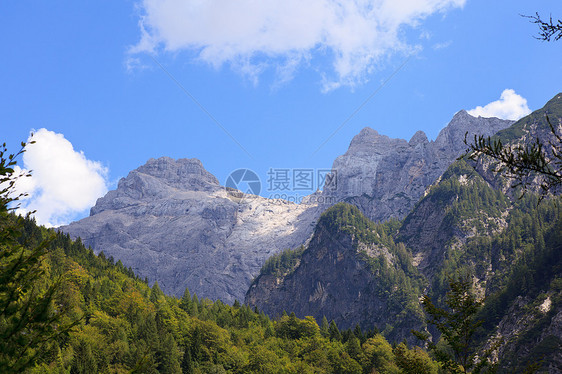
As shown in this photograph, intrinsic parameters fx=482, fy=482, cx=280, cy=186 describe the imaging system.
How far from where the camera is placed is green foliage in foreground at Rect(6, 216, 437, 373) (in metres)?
91.0

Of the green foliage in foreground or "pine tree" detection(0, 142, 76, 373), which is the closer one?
"pine tree" detection(0, 142, 76, 373)

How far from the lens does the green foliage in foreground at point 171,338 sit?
91000 millimetres

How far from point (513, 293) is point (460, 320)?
560 ft

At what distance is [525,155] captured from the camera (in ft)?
53.5

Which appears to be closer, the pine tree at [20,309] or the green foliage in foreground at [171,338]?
the pine tree at [20,309]

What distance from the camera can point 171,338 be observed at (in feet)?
337

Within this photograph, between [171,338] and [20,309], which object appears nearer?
[20,309]

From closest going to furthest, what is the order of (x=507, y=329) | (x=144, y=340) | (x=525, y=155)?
1. (x=525, y=155)
2. (x=144, y=340)
3. (x=507, y=329)

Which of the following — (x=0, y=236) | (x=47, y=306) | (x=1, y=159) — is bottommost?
(x=47, y=306)

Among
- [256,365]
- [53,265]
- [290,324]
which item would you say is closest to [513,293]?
[290,324]

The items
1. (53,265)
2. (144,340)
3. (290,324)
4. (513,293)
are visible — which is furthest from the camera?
(513,293)

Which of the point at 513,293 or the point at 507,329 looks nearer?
the point at 507,329

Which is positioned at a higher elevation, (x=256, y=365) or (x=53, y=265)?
(x=53, y=265)

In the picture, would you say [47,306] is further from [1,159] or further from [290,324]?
[290,324]
